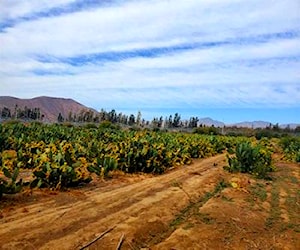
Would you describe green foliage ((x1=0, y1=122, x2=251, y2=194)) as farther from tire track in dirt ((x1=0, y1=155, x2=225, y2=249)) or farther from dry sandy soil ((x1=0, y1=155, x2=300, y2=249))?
tire track in dirt ((x1=0, y1=155, x2=225, y2=249))

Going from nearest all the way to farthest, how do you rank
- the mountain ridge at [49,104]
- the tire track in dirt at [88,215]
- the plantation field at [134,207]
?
1. the tire track in dirt at [88,215]
2. the plantation field at [134,207]
3. the mountain ridge at [49,104]

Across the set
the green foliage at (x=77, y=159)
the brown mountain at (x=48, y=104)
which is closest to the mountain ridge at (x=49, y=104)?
the brown mountain at (x=48, y=104)

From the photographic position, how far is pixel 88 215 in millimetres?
6438

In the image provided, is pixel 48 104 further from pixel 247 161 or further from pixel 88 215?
pixel 88 215

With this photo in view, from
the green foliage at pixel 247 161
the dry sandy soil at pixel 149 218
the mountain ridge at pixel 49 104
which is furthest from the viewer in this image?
the mountain ridge at pixel 49 104

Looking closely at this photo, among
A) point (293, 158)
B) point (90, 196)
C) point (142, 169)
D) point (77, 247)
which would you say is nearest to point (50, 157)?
point (90, 196)

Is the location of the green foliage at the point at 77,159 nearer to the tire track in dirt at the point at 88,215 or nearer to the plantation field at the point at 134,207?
the plantation field at the point at 134,207

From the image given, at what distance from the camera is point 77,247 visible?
506cm

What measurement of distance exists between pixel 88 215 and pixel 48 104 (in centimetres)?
17378

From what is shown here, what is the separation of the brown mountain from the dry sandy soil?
142m

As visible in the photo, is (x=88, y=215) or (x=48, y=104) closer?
(x=88, y=215)

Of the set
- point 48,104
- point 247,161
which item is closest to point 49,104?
point 48,104

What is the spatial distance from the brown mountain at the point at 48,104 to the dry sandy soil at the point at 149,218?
464ft

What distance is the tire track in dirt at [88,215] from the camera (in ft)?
17.2
